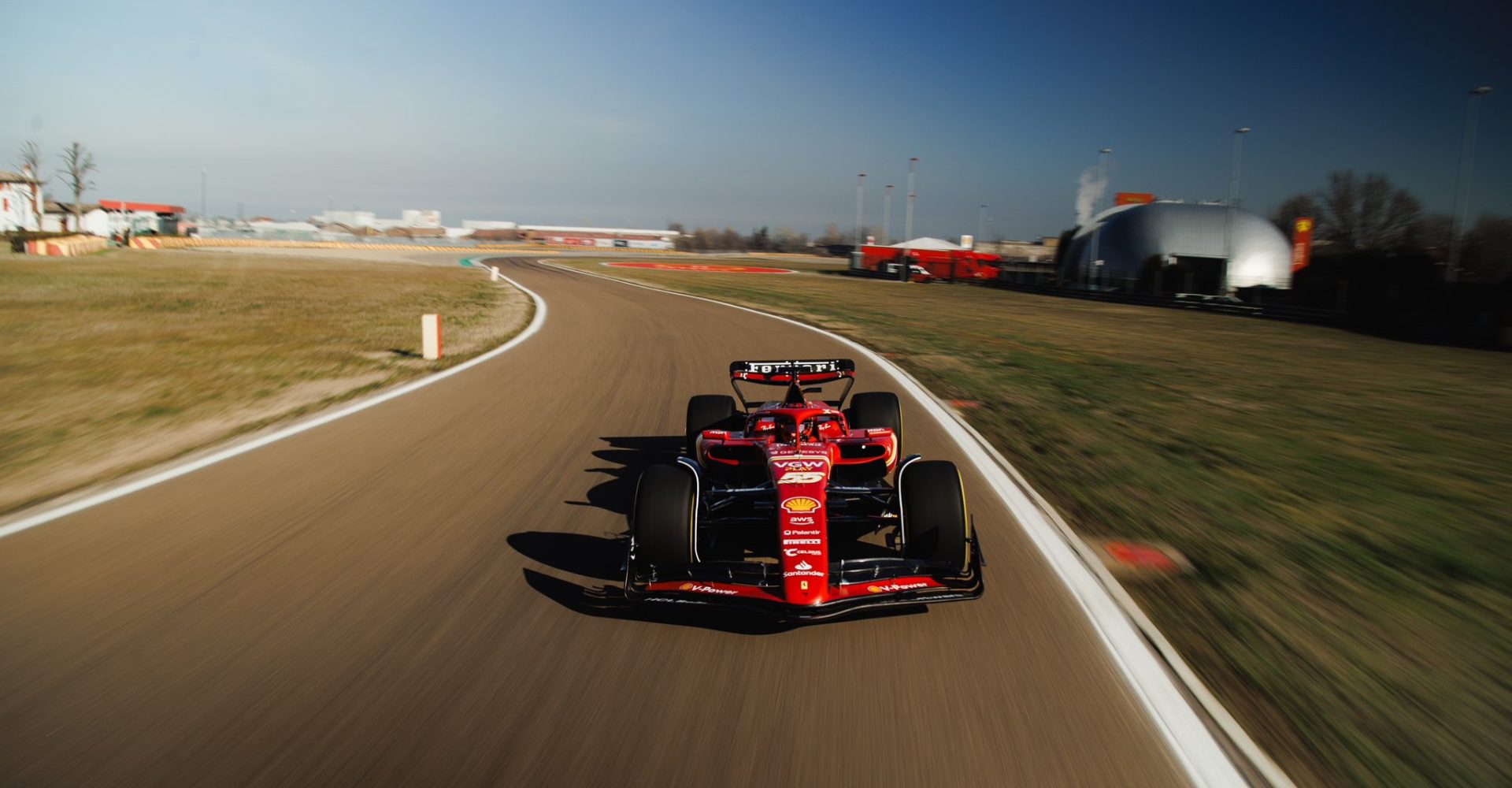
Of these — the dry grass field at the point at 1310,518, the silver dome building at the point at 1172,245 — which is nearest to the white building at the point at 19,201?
the silver dome building at the point at 1172,245

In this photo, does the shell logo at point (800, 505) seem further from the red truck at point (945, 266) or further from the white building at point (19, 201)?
the white building at point (19, 201)

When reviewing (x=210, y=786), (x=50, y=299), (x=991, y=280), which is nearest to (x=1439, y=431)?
(x=210, y=786)

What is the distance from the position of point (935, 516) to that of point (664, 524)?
1533 millimetres

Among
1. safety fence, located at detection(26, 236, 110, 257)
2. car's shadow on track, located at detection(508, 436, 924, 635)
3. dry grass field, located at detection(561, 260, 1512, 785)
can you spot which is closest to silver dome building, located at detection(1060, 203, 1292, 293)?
dry grass field, located at detection(561, 260, 1512, 785)

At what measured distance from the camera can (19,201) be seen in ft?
326

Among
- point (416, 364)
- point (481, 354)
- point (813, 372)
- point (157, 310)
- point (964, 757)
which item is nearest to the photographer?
point (964, 757)

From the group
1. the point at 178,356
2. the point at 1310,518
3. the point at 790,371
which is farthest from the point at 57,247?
the point at 1310,518

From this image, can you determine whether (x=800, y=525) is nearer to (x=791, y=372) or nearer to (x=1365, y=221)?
(x=791, y=372)

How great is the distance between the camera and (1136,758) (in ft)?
12.0

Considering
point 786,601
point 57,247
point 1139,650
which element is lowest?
point 1139,650

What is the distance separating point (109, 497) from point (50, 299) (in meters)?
26.6

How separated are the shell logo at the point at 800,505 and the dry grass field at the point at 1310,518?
3.89 feet

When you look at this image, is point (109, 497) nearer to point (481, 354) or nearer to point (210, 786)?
point (210, 786)

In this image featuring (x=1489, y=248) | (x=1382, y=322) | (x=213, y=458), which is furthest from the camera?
(x=1489, y=248)
